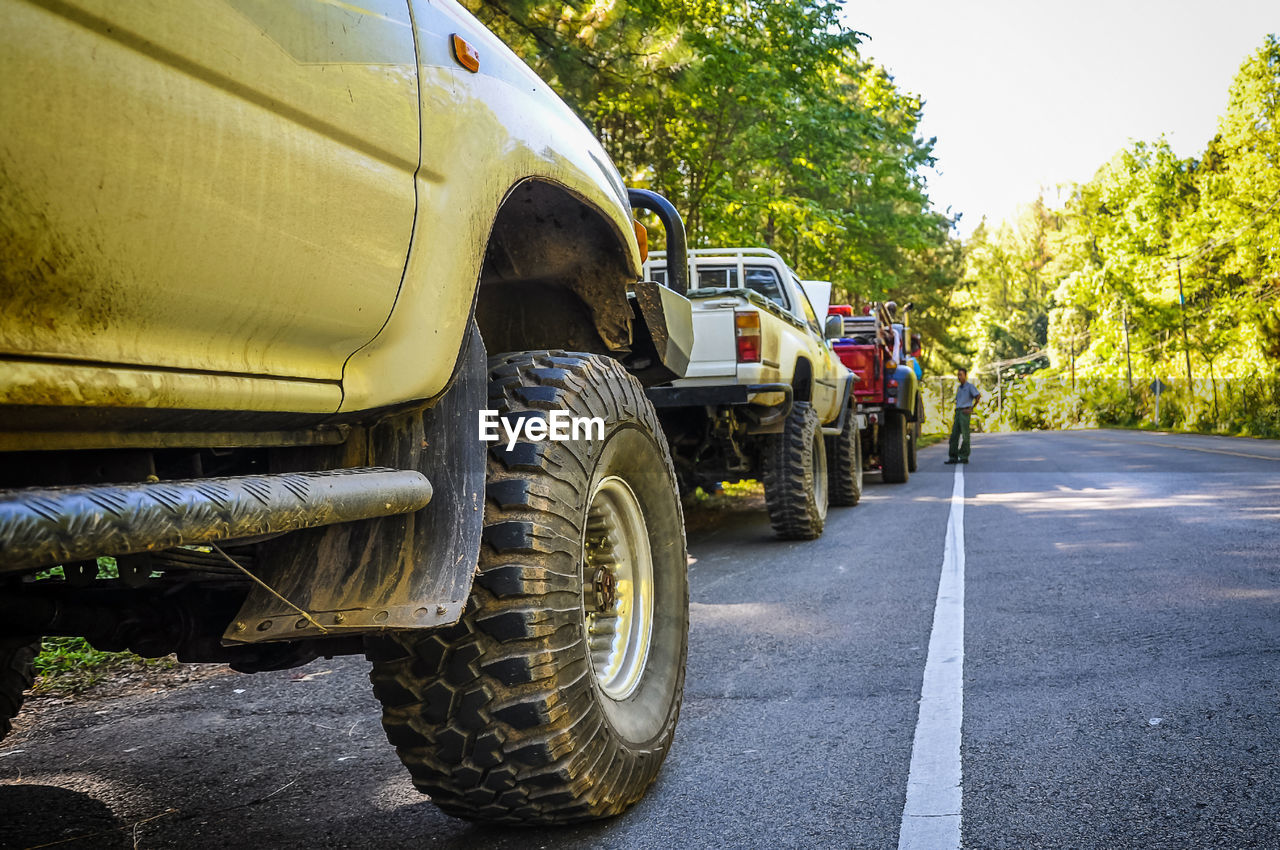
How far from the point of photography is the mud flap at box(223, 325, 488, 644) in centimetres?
201

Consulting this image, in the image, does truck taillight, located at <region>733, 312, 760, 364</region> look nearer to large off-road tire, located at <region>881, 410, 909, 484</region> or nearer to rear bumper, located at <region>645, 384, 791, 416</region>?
rear bumper, located at <region>645, 384, 791, 416</region>

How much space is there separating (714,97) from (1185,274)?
120 feet

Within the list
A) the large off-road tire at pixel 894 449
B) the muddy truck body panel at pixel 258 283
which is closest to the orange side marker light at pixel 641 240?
the muddy truck body panel at pixel 258 283

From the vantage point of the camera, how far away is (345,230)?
1.87 metres

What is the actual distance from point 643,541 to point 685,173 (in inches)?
441

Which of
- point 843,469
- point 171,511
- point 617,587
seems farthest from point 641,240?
point 843,469

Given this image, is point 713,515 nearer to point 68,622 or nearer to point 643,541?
point 643,541

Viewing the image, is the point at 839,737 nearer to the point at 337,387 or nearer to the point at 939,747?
the point at 939,747

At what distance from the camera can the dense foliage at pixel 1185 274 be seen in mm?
37219

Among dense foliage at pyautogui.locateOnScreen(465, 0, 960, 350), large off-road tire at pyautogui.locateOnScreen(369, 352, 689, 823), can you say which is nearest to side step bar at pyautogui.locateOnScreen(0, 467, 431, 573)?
large off-road tire at pyautogui.locateOnScreen(369, 352, 689, 823)

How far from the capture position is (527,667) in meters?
2.24

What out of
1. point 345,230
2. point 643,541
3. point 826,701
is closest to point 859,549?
point 826,701

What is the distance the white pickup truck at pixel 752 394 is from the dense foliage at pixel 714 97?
1727mm

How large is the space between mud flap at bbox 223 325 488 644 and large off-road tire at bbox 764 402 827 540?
584 cm
